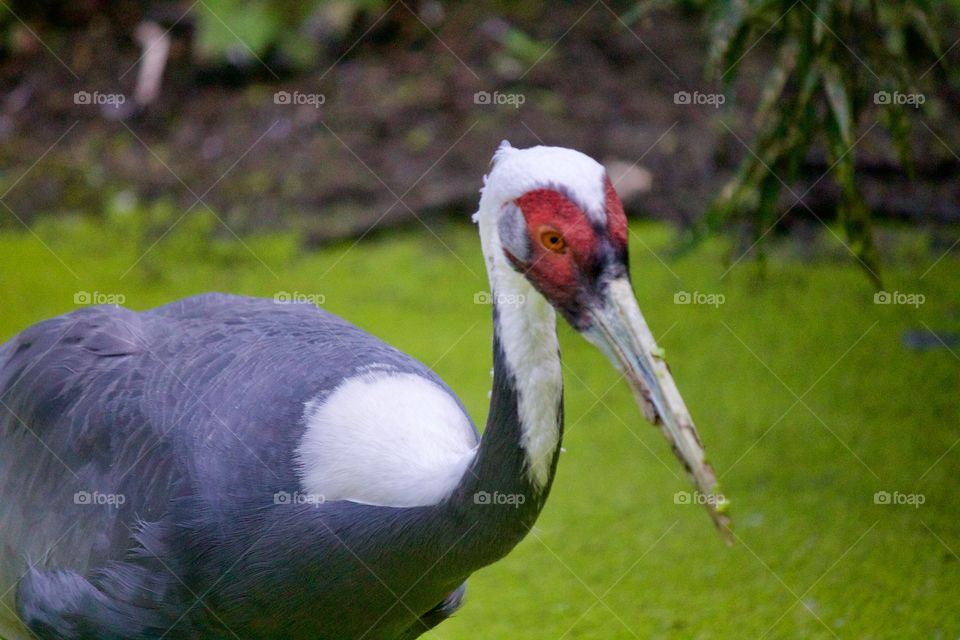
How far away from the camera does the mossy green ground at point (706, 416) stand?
3.81m

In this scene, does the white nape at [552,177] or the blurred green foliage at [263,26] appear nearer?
the white nape at [552,177]

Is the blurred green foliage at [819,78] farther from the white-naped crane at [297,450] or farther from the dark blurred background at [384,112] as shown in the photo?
the white-naped crane at [297,450]

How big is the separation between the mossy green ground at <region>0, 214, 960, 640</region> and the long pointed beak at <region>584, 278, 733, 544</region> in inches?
66.1

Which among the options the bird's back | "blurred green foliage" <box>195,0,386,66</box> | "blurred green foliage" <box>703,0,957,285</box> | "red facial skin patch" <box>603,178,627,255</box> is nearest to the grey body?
the bird's back

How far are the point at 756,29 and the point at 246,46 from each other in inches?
163

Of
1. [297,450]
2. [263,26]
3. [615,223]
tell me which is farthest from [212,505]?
[263,26]

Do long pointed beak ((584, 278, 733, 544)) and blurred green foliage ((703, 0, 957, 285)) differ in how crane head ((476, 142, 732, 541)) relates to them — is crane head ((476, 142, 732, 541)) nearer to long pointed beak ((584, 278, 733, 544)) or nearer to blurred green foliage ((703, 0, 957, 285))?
long pointed beak ((584, 278, 733, 544))

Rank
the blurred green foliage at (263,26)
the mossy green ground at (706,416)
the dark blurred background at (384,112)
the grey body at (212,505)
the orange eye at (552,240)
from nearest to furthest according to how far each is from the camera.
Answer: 1. the orange eye at (552,240)
2. the grey body at (212,505)
3. the mossy green ground at (706,416)
4. the dark blurred background at (384,112)
5. the blurred green foliage at (263,26)

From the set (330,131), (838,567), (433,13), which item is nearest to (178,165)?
(330,131)

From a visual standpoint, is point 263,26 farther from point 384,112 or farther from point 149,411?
point 149,411

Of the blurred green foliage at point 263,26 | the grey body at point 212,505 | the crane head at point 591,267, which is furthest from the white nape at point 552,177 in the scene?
the blurred green foliage at point 263,26

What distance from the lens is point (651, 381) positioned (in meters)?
2.18

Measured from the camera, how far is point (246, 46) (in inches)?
296

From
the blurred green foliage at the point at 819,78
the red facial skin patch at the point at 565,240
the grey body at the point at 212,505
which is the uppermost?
the blurred green foliage at the point at 819,78
